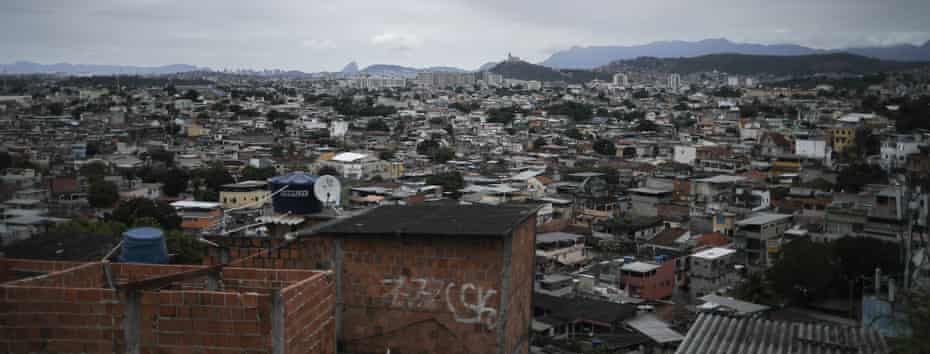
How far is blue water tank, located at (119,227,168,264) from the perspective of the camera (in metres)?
4.21

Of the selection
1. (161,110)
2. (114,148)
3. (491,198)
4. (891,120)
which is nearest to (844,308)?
(491,198)

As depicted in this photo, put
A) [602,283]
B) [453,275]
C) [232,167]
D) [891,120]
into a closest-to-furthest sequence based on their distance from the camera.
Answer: [453,275] < [602,283] < [232,167] < [891,120]

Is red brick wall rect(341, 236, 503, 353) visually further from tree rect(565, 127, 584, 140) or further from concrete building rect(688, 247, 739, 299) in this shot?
tree rect(565, 127, 584, 140)

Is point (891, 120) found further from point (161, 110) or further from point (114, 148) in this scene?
point (161, 110)

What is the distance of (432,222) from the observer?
3.92m

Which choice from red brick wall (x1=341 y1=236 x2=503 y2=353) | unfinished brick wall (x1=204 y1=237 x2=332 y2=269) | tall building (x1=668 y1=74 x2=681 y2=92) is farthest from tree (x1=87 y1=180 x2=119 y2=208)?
tall building (x1=668 y1=74 x2=681 y2=92)

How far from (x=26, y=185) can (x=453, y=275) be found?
22522 mm

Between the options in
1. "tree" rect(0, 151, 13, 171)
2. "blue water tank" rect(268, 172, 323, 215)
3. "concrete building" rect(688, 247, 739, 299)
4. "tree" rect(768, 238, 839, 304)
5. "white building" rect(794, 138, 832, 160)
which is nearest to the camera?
"blue water tank" rect(268, 172, 323, 215)

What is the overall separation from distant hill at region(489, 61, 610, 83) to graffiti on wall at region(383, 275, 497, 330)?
362 ft

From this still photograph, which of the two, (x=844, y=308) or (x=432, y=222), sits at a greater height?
(x=432, y=222)

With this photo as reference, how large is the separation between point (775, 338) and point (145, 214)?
16.8 meters

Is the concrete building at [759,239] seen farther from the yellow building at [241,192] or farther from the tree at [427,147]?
the tree at [427,147]

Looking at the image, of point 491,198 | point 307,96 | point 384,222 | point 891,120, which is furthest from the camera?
point 307,96

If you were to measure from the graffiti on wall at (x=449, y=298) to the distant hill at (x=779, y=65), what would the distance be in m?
109
